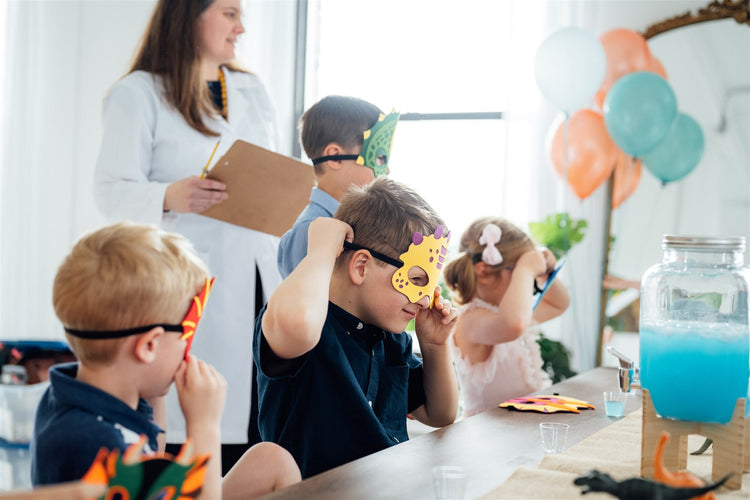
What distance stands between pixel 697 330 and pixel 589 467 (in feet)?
0.82

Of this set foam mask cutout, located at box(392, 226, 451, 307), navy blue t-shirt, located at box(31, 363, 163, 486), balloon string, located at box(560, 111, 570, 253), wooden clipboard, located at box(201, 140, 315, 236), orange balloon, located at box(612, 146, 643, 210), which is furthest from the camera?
orange balloon, located at box(612, 146, 643, 210)

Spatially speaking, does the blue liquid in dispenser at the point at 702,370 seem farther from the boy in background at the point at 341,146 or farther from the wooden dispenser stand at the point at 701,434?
the boy in background at the point at 341,146

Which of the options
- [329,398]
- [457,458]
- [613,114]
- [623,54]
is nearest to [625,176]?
[613,114]

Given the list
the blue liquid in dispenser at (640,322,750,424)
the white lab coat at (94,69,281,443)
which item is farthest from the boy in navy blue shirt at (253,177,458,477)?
the white lab coat at (94,69,281,443)

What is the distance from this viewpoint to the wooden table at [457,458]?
100 centimetres

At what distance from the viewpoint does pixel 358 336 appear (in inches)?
58.9

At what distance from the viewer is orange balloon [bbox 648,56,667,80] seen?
3445mm

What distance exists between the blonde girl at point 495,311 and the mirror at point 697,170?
120 centimetres

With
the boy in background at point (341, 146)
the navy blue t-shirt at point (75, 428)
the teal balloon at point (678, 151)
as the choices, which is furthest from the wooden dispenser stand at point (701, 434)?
the teal balloon at point (678, 151)

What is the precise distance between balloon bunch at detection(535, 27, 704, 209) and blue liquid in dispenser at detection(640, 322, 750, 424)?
2.29 metres

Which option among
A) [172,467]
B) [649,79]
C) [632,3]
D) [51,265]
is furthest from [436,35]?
[172,467]

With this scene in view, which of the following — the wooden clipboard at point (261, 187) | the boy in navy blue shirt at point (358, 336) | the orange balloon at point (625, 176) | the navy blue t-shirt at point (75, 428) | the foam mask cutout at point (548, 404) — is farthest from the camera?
the orange balloon at point (625, 176)

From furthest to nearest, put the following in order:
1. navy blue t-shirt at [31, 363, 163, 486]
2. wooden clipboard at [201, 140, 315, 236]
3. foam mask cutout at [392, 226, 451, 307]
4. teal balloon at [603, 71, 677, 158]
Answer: teal balloon at [603, 71, 677, 158] → wooden clipboard at [201, 140, 315, 236] → foam mask cutout at [392, 226, 451, 307] → navy blue t-shirt at [31, 363, 163, 486]

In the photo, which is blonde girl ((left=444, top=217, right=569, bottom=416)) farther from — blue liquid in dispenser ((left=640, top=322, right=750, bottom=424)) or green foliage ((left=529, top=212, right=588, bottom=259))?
blue liquid in dispenser ((left=640, top=322, right=750, bottom=424))
